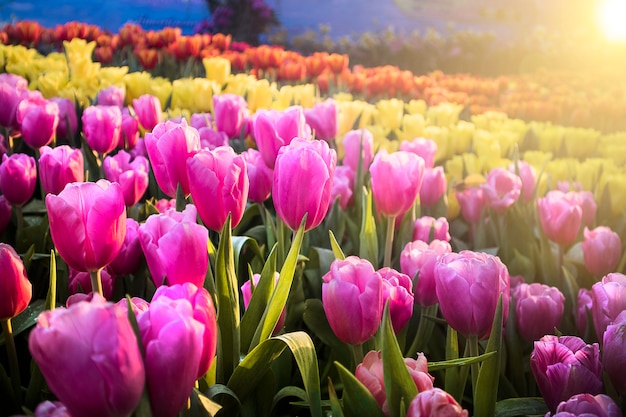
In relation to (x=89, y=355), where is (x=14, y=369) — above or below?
below

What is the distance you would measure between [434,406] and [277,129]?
656 mm

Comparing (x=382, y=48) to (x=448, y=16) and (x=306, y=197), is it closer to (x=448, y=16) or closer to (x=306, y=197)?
(x=306, y=197)

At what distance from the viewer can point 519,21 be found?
1669 cm

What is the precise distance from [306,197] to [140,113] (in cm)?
105

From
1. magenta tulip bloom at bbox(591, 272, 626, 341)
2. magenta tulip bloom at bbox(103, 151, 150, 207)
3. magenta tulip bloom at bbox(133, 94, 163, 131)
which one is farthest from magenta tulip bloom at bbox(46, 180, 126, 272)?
magenta tulip bloom at bbox(133, 94, 163, 131)

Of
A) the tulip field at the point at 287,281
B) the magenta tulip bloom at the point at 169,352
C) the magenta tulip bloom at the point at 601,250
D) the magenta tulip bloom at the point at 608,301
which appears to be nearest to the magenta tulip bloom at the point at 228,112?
the tulip field at the point at 287,281

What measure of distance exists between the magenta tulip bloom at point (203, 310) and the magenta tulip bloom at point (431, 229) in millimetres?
765

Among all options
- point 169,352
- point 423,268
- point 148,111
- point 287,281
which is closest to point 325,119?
point 148,111

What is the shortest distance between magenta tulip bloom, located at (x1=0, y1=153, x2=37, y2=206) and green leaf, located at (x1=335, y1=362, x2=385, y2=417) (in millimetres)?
795

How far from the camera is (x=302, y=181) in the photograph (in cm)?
83

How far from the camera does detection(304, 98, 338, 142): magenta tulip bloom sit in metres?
1.75

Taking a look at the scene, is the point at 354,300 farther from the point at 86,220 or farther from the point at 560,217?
the point at 560,217

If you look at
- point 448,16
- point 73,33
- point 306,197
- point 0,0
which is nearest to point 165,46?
point 73,33

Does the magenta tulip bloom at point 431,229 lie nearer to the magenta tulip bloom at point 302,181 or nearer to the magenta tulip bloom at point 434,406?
the magenta tulip bloom at point 302,181
